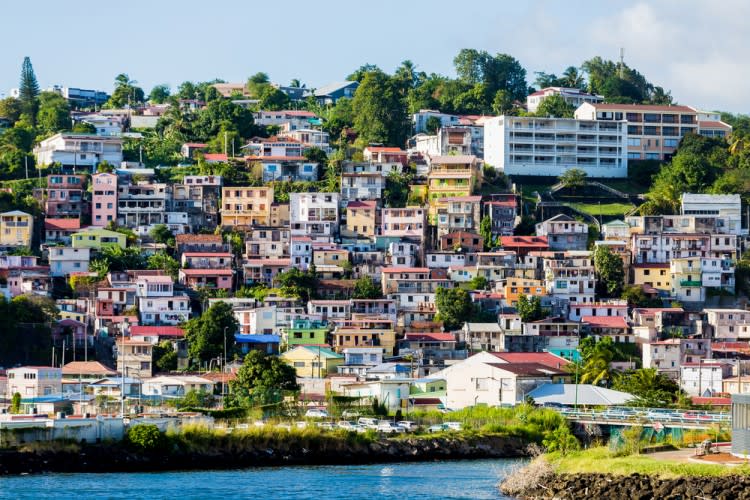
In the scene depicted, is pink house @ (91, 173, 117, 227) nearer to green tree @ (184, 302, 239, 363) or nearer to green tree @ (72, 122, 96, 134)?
green tree @ (72, 122, 96, 134)

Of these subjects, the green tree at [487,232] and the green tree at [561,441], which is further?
the green tree at [487,232]

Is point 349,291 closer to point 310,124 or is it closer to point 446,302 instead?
point 446,302

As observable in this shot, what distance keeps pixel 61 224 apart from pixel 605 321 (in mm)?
22795

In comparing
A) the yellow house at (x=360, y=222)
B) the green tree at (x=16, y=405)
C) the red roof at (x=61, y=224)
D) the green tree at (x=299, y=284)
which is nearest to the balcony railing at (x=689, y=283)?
the yellow house at (x=360, y=222)

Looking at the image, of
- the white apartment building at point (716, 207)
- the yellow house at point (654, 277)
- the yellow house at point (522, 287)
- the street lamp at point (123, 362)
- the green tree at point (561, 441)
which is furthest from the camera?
the white apartment building at point (716, 207)

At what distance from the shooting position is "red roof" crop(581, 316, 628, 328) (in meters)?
61.6

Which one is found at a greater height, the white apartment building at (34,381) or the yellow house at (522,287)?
the yellow house at (522,287)

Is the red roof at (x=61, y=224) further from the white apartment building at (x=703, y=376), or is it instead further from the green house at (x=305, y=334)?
the white apartment building at (x=703, y=376)

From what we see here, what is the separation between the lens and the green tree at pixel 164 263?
64.7 meters

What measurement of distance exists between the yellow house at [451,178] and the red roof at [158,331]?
52.8 ft

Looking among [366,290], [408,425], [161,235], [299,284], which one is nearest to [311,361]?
[366,290]

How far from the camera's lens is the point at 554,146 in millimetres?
77125

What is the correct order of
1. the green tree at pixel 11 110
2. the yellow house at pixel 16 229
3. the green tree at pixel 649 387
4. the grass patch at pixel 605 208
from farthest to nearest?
the green tree at pixel 11 110 → the grass patch at pixel 605 208 → the yellow house at pixel 16 229 → the green tree at pixel 649 387

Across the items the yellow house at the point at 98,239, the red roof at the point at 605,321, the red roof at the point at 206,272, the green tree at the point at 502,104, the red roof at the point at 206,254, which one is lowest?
the red roof at the point at 605,321
